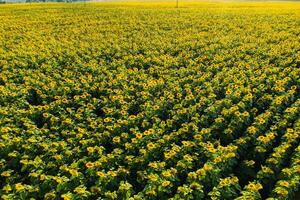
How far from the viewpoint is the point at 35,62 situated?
1648cm

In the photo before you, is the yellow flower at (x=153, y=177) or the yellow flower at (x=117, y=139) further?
the yellow flower at (x=117, y=139)

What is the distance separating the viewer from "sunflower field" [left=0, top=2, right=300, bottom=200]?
7.08 meters

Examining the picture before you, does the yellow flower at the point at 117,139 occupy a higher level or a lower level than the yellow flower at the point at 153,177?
higher

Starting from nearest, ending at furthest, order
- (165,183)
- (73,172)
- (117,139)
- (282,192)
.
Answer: (282,192) < (165,183) < (73,172) < (117,139)

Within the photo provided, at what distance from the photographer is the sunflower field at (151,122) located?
7078 millimetres

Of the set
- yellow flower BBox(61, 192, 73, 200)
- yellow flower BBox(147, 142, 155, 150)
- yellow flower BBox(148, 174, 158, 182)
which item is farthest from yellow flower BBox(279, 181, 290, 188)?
yellow flower BBox(61, 192, 73, 200)

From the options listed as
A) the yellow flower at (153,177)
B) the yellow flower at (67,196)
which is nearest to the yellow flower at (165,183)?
the yellow flower at (153,177)

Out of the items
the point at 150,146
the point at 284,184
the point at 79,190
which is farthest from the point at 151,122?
the point at 284,184

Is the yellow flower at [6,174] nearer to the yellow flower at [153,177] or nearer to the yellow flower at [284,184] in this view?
the yellow flower at [153,177]

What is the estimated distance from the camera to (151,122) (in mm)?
9930

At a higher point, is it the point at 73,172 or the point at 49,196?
the point at 73,172

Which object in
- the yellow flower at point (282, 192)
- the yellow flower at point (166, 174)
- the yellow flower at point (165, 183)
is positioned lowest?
the yellow flower at point (282, 192)

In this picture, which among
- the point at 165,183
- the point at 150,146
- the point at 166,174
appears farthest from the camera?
the point at 150,146

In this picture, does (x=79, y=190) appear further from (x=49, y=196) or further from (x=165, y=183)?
(x=165, y=183)
